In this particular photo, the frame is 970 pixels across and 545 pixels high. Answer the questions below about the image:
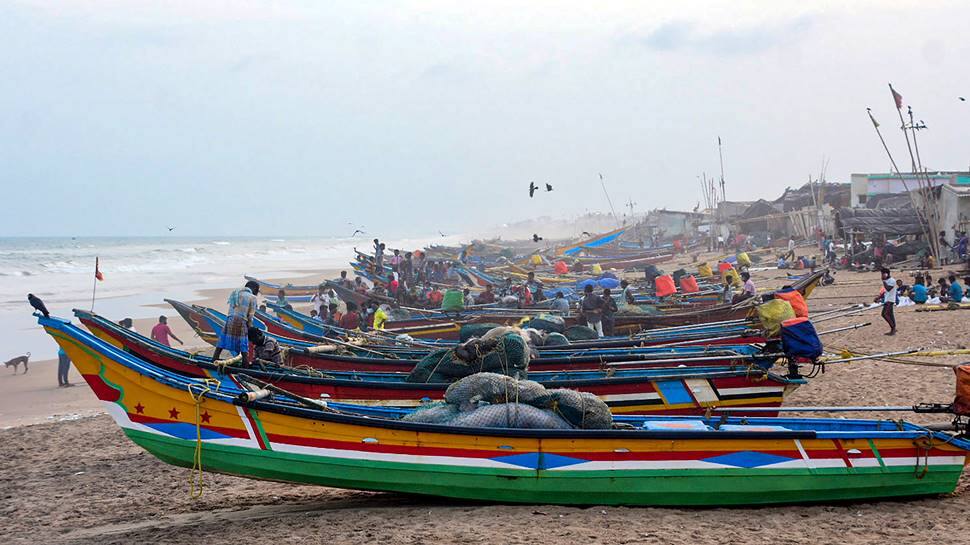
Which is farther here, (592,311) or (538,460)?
(592,311)

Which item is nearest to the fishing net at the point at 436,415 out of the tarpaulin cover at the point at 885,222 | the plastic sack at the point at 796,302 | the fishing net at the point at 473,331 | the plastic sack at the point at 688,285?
the fishing net at the point at 473,331

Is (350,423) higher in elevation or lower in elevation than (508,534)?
higher

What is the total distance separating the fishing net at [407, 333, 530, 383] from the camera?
9477mm

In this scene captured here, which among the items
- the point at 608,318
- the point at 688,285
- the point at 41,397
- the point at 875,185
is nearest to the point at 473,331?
the point at 608,318

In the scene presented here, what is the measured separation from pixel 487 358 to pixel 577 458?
111 inches

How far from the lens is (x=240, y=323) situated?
34.3ft

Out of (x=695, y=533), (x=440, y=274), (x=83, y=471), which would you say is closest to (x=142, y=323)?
(x=440, y=274)

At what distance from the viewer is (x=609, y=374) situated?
10.5 m

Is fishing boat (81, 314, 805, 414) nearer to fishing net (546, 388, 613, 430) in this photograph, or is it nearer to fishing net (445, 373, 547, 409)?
fishing net (445, 373, 547, 409)

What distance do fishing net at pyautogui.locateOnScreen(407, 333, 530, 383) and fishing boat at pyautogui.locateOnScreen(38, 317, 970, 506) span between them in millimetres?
2440

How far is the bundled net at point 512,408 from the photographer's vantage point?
7172 mm

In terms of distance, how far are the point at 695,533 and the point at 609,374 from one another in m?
4.28

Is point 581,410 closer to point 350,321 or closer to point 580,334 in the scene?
point 580,334

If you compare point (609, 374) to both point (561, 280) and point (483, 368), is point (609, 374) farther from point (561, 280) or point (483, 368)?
point (561, 280)
